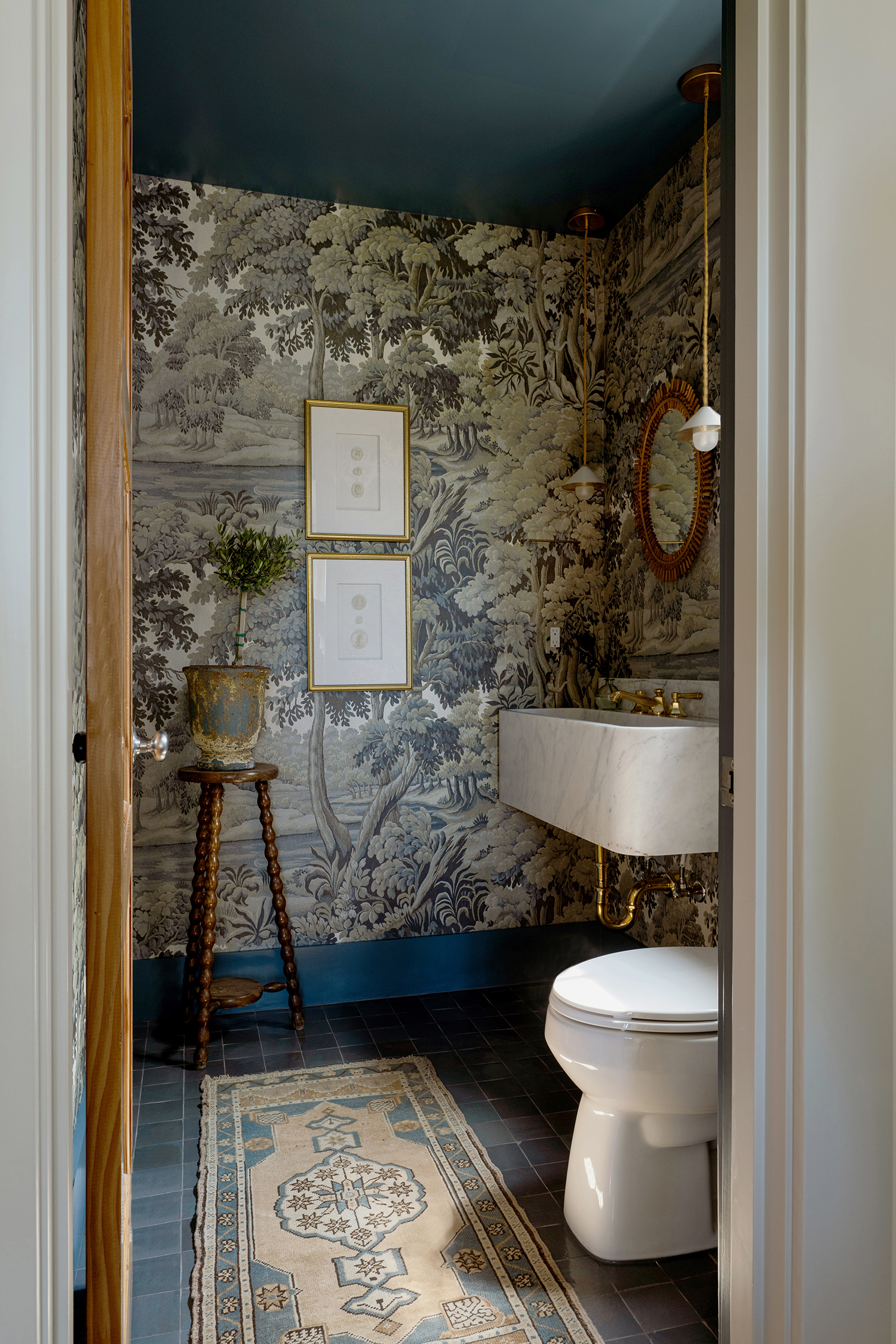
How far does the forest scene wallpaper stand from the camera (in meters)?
2.77

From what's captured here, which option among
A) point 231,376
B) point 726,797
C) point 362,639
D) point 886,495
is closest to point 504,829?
point 362,639

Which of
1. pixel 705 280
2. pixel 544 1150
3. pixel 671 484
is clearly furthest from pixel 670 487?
pixel 544 1150

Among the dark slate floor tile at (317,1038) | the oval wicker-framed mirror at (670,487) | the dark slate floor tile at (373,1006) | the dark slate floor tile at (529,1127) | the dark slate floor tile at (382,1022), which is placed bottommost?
the dark slate floor tile at (373,1006)

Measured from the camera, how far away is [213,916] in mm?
2555

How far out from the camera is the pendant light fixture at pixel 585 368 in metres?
2.96

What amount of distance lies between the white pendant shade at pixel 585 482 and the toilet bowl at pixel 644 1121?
1.80m

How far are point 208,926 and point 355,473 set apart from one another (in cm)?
150

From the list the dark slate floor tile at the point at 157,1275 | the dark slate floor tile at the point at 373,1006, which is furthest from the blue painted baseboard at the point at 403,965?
the dark slate floor tile at the point at 157,1275

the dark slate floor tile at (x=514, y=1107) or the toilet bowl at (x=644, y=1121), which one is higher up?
the toilet bowl at (x=644, y=1121)

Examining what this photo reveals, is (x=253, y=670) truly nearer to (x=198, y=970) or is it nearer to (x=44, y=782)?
(x=198, y=970)

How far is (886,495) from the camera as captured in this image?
3.30 ft

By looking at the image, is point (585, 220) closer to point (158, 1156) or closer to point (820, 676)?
point (820, 676)

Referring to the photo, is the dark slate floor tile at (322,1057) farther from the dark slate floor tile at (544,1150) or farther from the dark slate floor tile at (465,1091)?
the dark slate floor tile at (544,1150)

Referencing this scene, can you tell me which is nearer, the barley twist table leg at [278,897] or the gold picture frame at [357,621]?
the barley twist table leg at [278,897]
